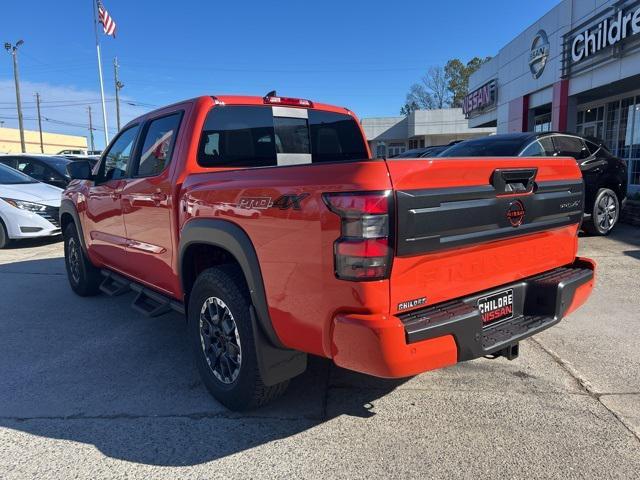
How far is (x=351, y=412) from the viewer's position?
3.12 m

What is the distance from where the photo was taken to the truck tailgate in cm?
228

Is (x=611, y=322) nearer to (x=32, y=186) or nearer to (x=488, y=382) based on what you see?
(x=488, y=382)

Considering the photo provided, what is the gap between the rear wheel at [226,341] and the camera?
2881 millimetres

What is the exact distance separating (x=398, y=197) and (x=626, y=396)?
2.33 m

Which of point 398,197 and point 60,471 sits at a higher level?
point 398,197

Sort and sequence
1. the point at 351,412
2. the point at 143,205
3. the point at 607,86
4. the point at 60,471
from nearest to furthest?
the point at 60,471 < the point at 351,412 < the point at 143,205 < the point at 607,86

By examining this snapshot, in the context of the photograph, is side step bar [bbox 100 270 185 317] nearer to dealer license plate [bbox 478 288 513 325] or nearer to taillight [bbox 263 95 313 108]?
taillight [bbox 263 95 313 108]

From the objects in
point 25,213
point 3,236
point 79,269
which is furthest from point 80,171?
point 3,236

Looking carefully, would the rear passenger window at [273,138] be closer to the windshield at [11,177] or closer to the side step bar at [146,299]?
the side step bar at [146,299]

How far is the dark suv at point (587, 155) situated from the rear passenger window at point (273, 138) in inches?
160

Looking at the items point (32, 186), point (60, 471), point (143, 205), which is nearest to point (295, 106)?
point (143, 205)

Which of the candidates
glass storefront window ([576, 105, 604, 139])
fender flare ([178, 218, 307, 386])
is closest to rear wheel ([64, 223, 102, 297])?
fender flare ([178, 218, 307, 386])

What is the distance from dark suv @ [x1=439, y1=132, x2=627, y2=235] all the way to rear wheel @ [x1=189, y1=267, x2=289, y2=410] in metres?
5.85

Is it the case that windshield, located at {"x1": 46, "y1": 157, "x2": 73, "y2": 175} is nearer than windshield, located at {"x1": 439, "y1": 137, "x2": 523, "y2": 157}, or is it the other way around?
windshield, located at {"x1": 439, "y1": 137, "x2": 523, "y2": 157}
